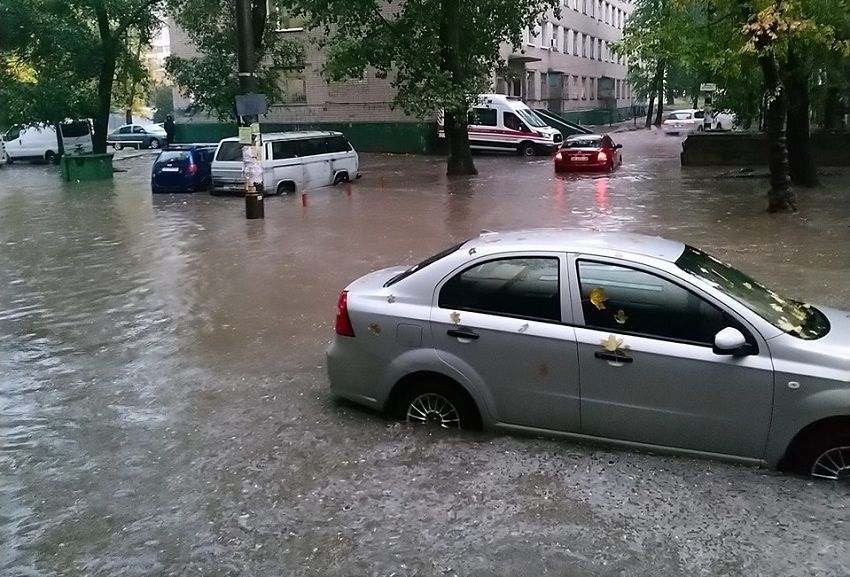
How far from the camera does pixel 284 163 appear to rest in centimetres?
2227

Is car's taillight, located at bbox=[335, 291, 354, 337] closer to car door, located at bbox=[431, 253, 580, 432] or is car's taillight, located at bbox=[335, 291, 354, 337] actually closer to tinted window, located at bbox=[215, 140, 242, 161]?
car door, located at bbox=[431, 253, 580, 432]

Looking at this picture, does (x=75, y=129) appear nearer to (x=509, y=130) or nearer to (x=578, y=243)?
(x=509, y=130)

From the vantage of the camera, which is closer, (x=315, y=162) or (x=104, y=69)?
(x=315, y=162)

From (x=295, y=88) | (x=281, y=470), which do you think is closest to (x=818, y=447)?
(x=281, y=470)

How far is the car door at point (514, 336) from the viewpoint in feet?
17.7

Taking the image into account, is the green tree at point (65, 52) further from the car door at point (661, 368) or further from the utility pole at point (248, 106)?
the car door at point (661, 368)

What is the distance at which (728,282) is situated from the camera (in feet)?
18.1

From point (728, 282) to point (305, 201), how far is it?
15.5 meters

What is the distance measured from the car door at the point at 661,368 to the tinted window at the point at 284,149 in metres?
17.7

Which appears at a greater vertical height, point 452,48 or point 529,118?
point 452,48

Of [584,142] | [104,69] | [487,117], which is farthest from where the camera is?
[487,117]

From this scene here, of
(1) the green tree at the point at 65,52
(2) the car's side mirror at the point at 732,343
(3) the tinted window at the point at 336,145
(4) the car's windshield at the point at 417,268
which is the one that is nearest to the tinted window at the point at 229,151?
(3) the tinted window at the point at 336,145

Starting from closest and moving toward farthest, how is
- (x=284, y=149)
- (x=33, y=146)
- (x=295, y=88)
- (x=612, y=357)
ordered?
1. (x=612, y=357)
2. (x=284, y=149)
3. (x=33, y=146)
4. (x=295, y=88)

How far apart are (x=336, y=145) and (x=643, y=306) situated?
66.6 ft
